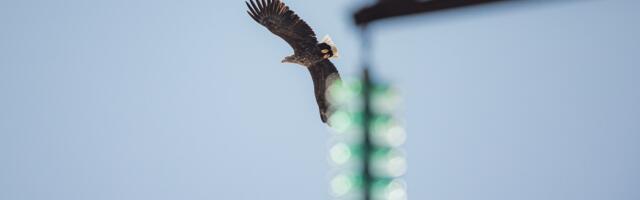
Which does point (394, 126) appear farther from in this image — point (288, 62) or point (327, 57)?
point (288, 62)

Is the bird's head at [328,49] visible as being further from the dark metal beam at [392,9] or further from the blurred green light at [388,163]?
the blurred green light at [388,163]

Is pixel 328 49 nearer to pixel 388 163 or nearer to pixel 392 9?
pixel 392 9

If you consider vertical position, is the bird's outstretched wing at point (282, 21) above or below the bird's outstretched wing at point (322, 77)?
above

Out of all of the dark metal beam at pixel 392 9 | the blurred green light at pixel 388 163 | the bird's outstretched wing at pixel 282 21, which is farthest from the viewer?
the bird's outstretched wing at pixel 282 21

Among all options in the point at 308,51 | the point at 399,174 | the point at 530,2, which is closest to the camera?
the point at 399,174

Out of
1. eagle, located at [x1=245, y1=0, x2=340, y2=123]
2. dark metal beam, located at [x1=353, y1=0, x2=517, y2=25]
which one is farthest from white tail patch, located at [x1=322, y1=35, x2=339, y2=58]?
dark metal beam, located at [x1=353, y1=0, x2=517, y2=25]

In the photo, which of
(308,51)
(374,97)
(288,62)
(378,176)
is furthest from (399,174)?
(288,62)

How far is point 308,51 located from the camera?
52.3 feet

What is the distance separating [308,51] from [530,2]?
12.3 m

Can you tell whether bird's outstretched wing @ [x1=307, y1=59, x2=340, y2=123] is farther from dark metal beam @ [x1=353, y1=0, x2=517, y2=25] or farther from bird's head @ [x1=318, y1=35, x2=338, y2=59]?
dark metal beam @ [x1=353, y1=0, x2=517, y2=25]

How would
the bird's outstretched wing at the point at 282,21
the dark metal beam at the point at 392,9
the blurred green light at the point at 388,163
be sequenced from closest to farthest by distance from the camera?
the blurred green light at the point at 388,163
the dark metal beam at the point at 392,9
the bird's outstretched wing at the point at 282,21

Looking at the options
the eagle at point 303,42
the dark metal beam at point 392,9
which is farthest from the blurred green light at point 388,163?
the eagle at point 303,42

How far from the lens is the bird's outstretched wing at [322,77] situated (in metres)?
15.8

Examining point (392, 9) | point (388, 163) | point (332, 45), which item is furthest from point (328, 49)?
point (388, 163)
